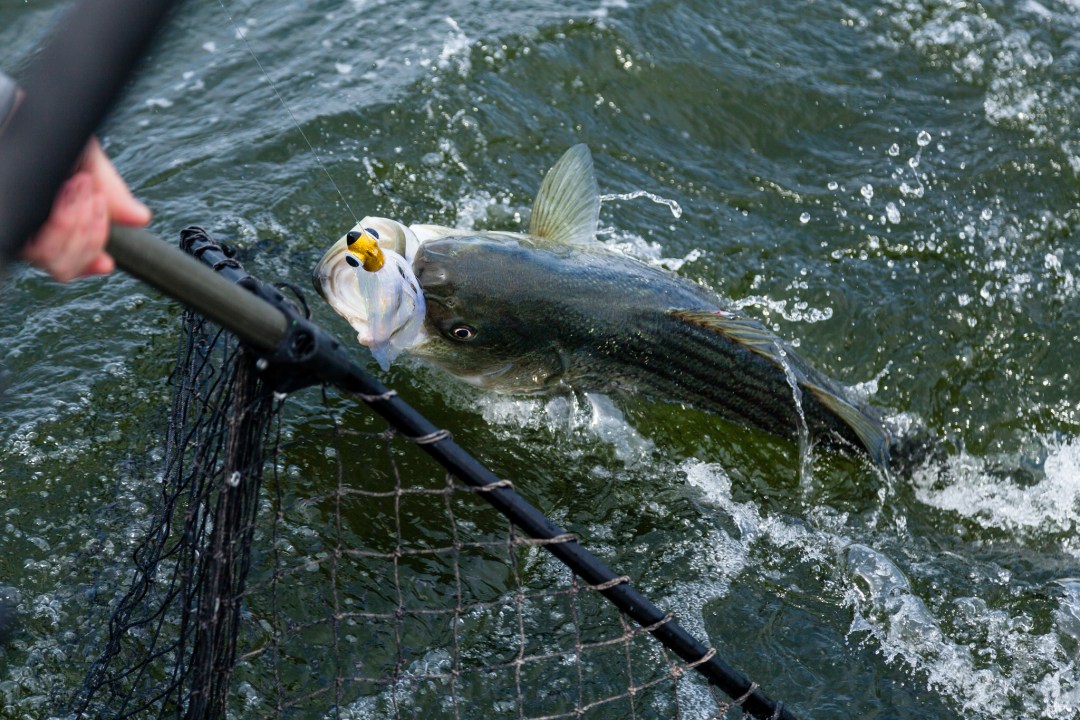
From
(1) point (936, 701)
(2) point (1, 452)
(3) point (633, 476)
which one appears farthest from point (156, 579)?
(1) point (936, 701)

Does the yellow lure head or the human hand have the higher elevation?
the human hand

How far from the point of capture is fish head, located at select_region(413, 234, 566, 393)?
3.89 m

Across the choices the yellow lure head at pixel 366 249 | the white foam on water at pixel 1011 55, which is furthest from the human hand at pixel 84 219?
the white foam on water at pixel 1011 55

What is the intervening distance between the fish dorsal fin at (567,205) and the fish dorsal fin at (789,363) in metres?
0.53

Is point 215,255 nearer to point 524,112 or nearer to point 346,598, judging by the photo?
point 346,598

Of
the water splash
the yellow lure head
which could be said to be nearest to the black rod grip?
the yellow lure head

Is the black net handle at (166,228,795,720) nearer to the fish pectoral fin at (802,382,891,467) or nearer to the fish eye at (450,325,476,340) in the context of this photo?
the fish eye at (450,325,476,340)

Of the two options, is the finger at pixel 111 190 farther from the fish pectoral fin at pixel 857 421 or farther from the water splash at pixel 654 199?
the water splash at pixel 654 199

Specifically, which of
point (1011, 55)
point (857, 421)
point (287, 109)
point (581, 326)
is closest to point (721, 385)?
point (857, 421)

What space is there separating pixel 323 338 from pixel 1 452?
244 centimetres

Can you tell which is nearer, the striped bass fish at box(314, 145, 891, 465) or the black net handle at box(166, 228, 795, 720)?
the black net handle at box(166, 228, 795, 720)

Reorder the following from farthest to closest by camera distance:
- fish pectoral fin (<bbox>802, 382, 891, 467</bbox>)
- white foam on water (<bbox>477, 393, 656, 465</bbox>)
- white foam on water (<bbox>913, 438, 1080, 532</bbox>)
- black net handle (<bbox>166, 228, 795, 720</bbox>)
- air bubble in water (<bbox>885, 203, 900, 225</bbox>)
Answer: air bubble in water (<bbox>885, 203, 900, 225</bbox>), white foam on water (<bbox>913, 438, 1080, 532</bbox>), white foam on water (<bbox>477, 393, 656, 465</bbox>), fish pectoral fin (<bbox>802, 382, 891, 467</bbox>), black net handle (<bbox>166, 228, 795, 720</bbox>)

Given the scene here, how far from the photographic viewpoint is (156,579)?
11.7 feet

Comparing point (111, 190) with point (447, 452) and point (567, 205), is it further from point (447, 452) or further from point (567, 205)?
point (567, 205)
